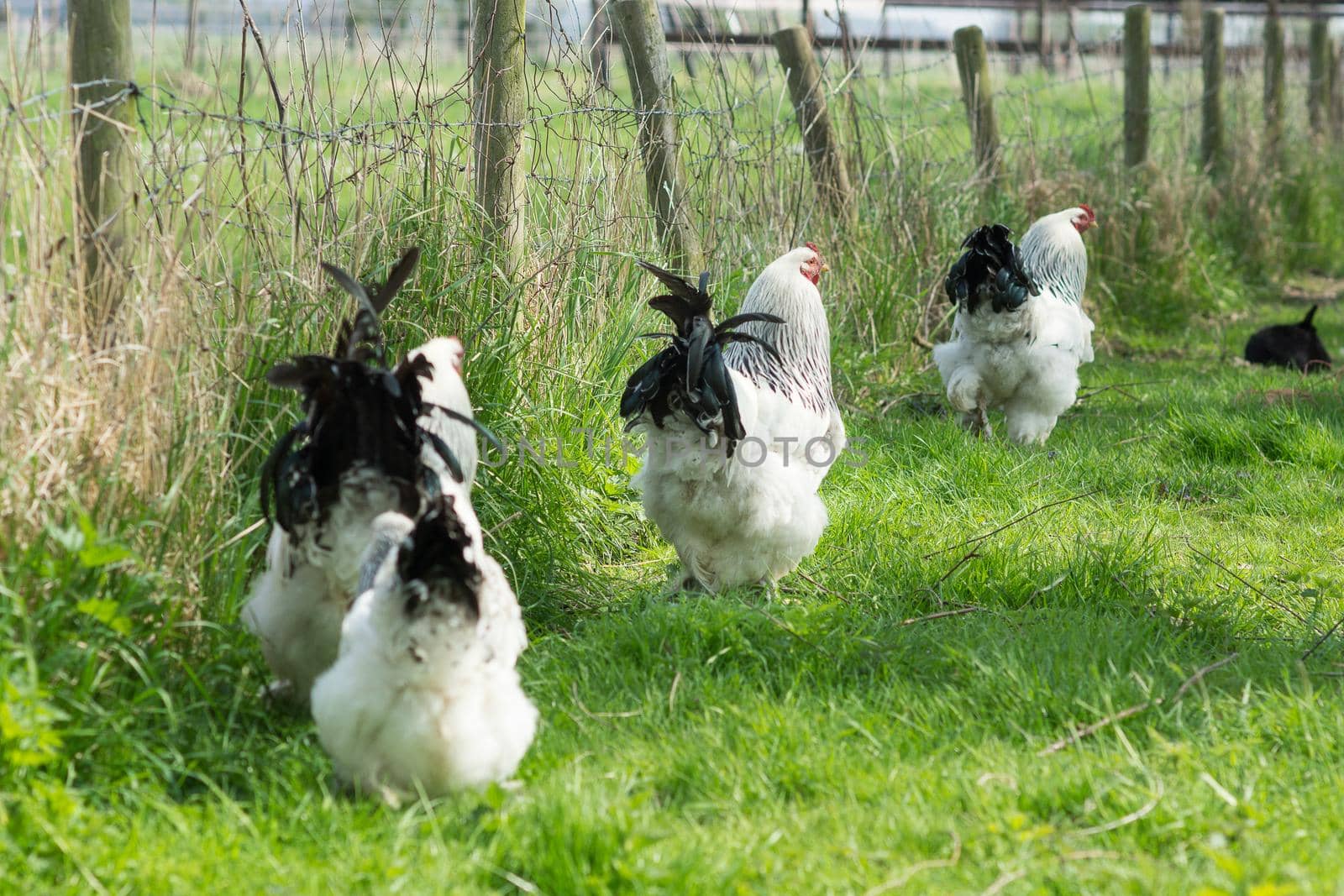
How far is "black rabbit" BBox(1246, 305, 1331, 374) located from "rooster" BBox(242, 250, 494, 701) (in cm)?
618

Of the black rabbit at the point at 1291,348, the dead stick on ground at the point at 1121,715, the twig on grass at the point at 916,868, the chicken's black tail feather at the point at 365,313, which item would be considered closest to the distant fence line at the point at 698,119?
the chicken's black tail feather at the point at 365,313

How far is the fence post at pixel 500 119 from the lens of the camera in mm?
4320

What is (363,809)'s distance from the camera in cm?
263

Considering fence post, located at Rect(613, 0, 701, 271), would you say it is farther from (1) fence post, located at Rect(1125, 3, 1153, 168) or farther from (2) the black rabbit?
(1) fence post, located at Rect(1125, 3, 1153, 168)

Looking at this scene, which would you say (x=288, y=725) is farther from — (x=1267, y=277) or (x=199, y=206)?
(x=1267, y=277)

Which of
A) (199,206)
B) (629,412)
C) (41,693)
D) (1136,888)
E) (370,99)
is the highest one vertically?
(370,99)

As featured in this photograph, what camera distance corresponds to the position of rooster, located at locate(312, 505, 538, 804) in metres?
2.50

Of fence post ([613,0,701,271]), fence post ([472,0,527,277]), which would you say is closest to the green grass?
fence post ([472,0,527,277])

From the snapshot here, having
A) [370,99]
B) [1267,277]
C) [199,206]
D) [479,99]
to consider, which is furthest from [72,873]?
[1267,277]

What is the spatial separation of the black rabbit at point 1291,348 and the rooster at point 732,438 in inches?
174

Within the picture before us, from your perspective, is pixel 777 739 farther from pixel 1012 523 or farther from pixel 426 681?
pixel 1012 523

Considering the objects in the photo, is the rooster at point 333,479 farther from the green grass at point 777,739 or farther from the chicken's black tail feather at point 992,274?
the chicken's black tail feather at point 992,274

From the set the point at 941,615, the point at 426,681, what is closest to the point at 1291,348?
the point at 941,615

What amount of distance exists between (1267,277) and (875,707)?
8.76 m
